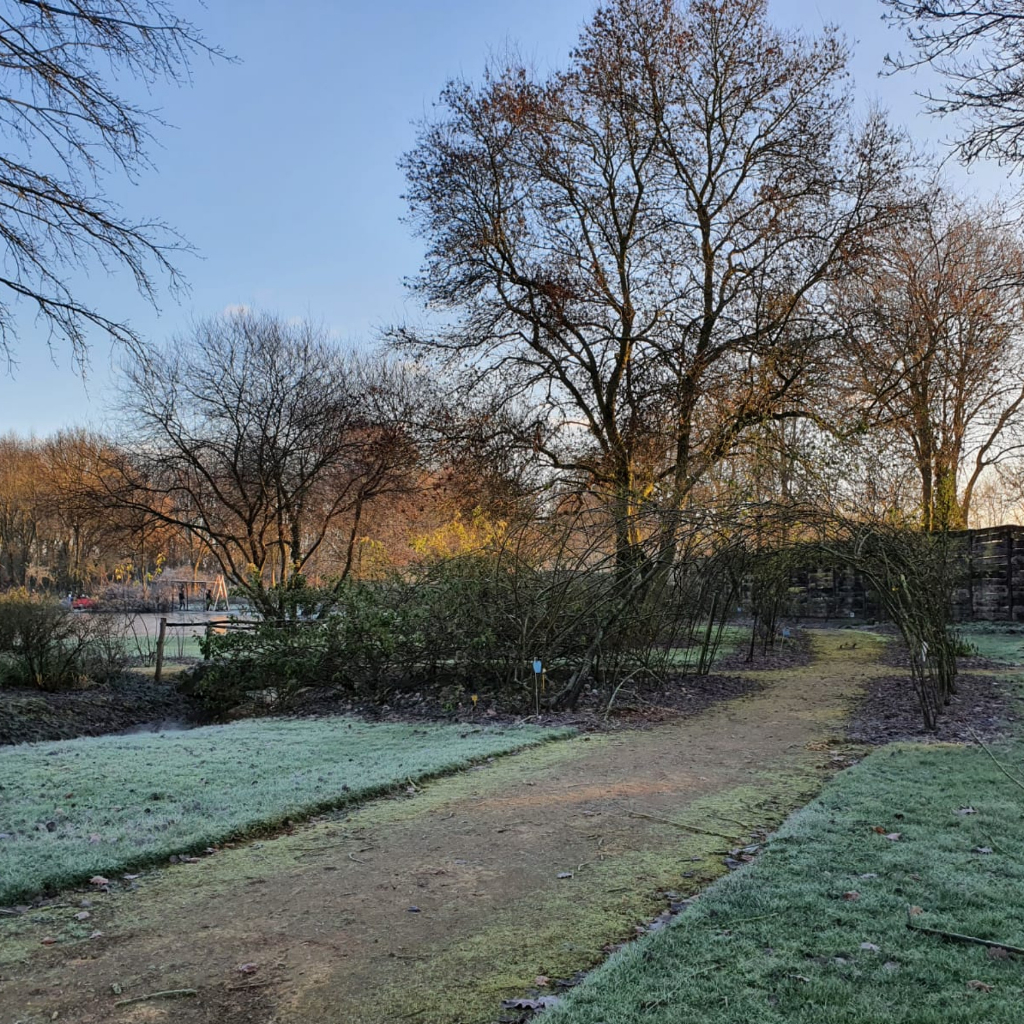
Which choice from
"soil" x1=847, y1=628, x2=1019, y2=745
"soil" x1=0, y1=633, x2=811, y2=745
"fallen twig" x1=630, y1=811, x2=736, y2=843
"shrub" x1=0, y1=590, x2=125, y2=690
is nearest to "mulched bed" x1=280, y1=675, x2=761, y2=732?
"soil" x1=0, y1=633, x2=811, y2=745


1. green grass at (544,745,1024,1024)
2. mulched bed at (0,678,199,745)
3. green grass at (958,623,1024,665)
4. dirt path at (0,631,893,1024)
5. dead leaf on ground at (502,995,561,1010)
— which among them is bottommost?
mulched bed at (0,678,199,745)

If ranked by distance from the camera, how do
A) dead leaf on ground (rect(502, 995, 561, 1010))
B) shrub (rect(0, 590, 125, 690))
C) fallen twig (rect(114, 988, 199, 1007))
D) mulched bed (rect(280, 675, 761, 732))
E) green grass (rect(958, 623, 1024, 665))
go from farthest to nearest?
1. green grass (rect(958, 623, 1024, 665))
2. shrub (rect(0, 590, 125, 690))
3. mulched bed (rect(280, 675, 761, 732))
4. fallen twig (rect(114, 988, 199, 1007))
5. dead leaf on ground (rect(502, 995, 561, 1010))

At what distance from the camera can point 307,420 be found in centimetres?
1914

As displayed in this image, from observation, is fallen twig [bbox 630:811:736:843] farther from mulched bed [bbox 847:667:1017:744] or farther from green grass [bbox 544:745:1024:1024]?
mulched bed [bbox 847:667:1017:744]

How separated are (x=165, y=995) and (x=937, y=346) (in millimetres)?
19590

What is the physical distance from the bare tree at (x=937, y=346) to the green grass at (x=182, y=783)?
32.8 ft

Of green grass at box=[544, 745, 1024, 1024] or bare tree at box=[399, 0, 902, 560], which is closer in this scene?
green grass at box=[544, 745, 1024, 1024]

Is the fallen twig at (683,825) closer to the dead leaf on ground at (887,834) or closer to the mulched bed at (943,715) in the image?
the dead leaf on ground at (887,834)

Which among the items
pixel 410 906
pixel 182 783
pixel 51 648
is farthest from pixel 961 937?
pixel 51 648

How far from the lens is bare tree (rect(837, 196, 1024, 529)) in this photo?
1466cm

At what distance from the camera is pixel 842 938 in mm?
3152

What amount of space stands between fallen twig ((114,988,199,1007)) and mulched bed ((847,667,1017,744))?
6324 millimetres

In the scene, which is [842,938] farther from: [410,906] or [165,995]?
[165,995]

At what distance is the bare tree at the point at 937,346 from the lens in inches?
577
